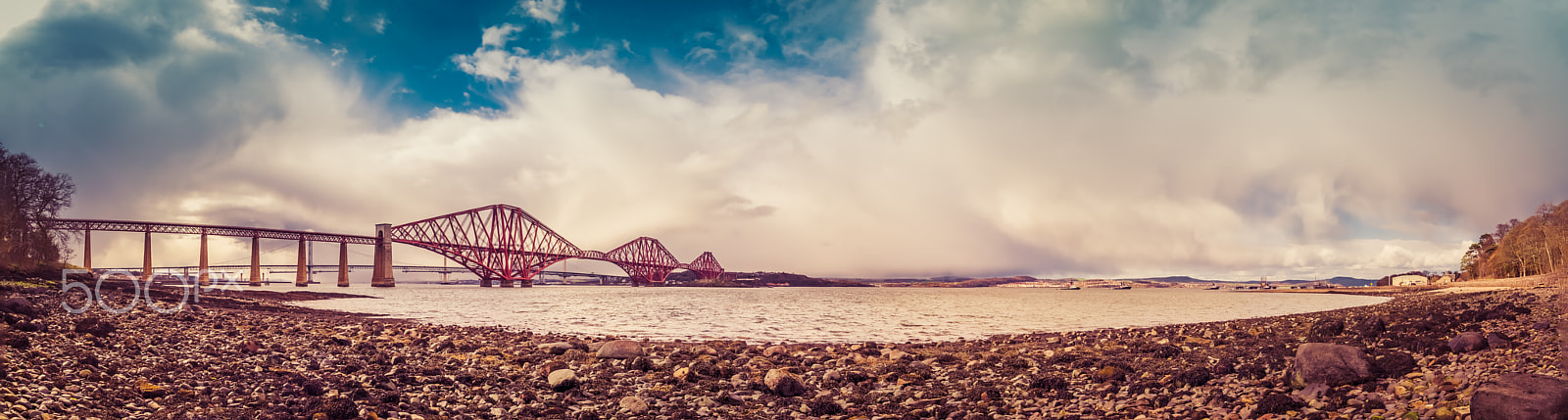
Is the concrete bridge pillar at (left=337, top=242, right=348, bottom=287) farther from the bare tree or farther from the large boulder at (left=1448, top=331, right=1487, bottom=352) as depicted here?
the large boulder at (left=1448, top=331, right=1487, bottom=352)

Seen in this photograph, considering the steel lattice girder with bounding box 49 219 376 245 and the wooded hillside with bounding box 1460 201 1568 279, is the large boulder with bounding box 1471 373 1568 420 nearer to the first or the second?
the wooded hillside with bounding box 1460 201 1568 279

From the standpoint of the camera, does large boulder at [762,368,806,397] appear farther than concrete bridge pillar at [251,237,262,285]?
No

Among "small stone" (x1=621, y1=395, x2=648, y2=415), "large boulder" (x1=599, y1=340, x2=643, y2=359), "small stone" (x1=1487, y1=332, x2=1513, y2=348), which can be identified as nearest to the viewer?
"small stone" (x1=621, y1=395, x2=648, y2=415)

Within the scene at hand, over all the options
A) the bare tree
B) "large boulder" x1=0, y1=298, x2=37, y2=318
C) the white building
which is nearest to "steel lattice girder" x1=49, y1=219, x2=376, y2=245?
the bare tree

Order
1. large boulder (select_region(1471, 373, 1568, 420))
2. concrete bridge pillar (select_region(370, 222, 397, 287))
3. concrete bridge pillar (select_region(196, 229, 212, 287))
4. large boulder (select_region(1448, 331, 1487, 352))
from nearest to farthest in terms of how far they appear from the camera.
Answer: large boulder (select_region(1471, 373, 1568, 420)) → large boulder (select_region(1448, 331, 1487, 352)) → concrete bridge pillar (select_region(196, 229, 212, 287)) → concrete bridge pillar (select_region(370, 222, 397, 287))

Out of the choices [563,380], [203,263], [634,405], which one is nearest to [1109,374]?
[634,405]

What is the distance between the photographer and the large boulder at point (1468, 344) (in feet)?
39.3

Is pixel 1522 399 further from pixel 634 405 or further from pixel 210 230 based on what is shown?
pixel 210 230

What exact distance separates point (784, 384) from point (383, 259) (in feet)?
471

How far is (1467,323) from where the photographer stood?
17188 millimetres

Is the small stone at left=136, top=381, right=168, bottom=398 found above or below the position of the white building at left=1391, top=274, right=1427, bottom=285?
above

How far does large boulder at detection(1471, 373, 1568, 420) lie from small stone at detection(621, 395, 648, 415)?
36.5 feet

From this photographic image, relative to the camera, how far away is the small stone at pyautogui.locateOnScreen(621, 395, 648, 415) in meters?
11.5

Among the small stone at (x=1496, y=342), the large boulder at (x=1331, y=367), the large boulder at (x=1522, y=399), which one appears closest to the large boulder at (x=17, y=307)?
the large boulder at (x=1331, y=367)
